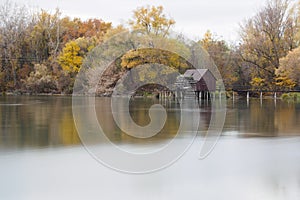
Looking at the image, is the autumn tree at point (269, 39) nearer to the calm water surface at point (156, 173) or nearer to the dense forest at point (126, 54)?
the dense forest at point (126, 54)

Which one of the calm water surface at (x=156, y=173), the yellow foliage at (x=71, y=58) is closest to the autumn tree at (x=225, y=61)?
the yellow foliage at (x=71, y=58)

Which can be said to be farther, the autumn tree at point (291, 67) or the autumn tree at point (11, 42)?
the autumn tree at point (11, 42)

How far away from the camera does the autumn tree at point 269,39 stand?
3928cm

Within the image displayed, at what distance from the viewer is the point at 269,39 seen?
40188 mm

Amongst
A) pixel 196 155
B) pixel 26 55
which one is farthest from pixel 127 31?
pixel 196 155

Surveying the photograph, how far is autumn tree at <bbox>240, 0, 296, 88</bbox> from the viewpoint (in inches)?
1547

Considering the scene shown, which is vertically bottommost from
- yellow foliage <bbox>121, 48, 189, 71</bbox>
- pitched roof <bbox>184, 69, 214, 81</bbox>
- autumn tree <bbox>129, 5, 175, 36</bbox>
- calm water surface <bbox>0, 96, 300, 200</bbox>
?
calm water surface <bbox>0, 96, 300, 200</bbox>

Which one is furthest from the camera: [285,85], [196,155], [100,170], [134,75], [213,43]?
[213,43]

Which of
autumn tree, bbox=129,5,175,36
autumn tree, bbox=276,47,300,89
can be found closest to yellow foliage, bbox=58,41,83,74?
autumn tree, bbox=129,5,175,36

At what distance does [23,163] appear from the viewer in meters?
8.29

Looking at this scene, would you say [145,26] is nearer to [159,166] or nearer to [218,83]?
[218,83]

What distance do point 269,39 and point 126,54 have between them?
12.1 metres

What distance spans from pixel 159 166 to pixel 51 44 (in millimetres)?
44580

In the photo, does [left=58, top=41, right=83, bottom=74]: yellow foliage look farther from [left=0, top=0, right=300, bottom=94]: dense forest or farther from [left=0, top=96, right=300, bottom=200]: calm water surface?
[left=0, top=96, right=300, bottom=200]: calm water surface
